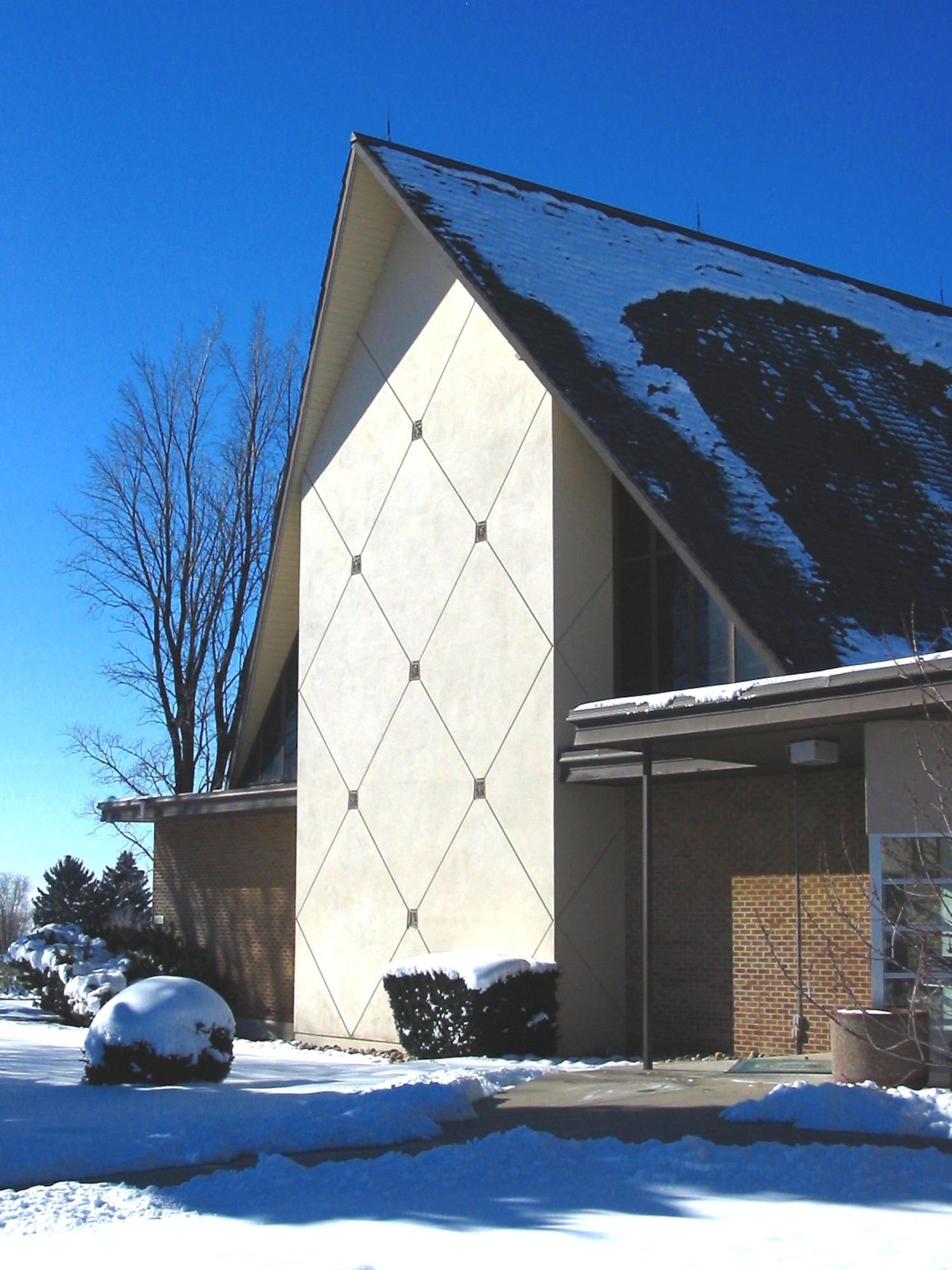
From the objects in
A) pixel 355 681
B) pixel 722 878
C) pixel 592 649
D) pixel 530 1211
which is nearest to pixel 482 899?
pixel 722 878

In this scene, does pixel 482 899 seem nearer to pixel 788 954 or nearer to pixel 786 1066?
pixel 788 954

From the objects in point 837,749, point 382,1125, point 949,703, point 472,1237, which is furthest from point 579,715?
point 472,1237

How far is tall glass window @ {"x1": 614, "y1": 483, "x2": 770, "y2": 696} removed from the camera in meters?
15.6

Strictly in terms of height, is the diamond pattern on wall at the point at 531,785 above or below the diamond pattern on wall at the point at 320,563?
below

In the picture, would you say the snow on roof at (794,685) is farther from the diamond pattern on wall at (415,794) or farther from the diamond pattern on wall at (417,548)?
the diamond pattern on wall at (417,548)

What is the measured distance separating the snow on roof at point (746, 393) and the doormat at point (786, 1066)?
11.1ft

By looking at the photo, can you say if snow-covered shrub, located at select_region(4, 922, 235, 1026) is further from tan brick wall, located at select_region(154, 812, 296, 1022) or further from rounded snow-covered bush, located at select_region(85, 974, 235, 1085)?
rounded snow-covered bush, located at select_region(85, 974, 235, 1085)

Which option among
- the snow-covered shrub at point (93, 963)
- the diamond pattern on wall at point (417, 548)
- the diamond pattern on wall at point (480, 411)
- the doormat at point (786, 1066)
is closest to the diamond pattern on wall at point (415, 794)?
the diamond pattern on wall at point (417, 548)

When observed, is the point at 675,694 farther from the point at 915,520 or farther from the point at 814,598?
the point at 915,520

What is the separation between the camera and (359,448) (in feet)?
65.4

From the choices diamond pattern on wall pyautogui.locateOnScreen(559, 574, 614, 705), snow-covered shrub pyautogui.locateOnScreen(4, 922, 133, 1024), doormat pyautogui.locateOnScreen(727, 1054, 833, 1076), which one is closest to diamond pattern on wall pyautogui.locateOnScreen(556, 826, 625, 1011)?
diamond pattern on wall pyautogui.locateOnScreen(559, 574, 614, 705)

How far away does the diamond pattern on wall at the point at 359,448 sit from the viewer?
763 inches

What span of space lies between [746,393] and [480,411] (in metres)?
3.07

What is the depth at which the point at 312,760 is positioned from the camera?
20.1 metres
